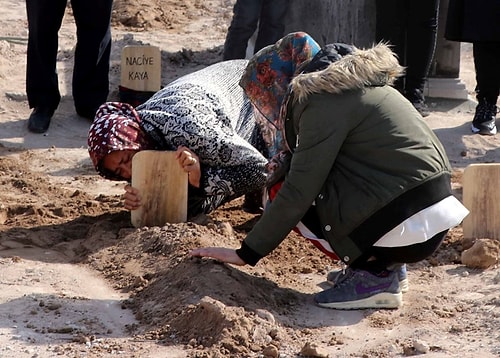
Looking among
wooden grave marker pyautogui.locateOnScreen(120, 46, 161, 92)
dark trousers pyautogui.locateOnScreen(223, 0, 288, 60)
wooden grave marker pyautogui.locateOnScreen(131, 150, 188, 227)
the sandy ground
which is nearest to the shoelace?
the sandy ground

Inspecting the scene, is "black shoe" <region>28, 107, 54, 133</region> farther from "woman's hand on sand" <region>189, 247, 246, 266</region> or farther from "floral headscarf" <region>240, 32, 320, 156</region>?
"woman's hand on sand" <region>189, 247, 246, 266</region>

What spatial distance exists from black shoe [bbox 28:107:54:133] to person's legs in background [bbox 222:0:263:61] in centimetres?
153

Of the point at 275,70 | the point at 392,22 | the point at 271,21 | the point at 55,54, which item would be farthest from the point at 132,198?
the point at 271,21

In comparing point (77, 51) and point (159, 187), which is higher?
point (77, 51)

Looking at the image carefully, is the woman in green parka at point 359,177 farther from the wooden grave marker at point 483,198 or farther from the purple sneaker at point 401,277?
the wooden grave marker at point 483,198

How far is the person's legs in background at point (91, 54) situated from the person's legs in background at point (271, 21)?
51.6 inches

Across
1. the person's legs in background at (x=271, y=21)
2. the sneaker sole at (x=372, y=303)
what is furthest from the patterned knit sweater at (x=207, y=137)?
the person's legs in background at (x=271, y=21)

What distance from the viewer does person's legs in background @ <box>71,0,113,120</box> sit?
731 centimetres

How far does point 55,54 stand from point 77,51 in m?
0.16

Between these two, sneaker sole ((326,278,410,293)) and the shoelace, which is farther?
the shoelace

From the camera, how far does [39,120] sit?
7.39 metres

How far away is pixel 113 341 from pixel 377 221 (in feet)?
3.62

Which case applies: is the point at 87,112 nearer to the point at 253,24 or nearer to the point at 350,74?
the point at 253,24

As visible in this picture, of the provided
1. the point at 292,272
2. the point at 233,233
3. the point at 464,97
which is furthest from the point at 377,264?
the point at 464,97
